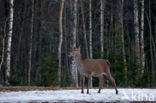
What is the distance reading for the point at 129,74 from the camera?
81.6 ft

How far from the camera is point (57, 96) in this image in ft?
43.3

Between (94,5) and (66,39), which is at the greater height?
(94,5)

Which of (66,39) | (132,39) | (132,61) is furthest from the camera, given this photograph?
(132,39)

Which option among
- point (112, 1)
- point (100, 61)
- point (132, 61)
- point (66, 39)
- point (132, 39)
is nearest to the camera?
point (100, 61)

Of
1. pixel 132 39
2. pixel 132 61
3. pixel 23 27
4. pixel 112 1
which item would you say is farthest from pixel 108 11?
pixel 132 61

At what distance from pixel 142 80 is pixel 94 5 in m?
16.0

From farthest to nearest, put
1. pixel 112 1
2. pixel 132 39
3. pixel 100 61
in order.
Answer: pixel 132 39 < pixel 112 1 < pixel 100 61

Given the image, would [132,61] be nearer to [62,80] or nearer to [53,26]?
[62,80]

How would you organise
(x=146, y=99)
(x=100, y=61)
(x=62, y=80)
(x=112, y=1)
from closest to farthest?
(x=146, y=99), (x=100, y=61), (x=62, y=80), (x=112, y=1)

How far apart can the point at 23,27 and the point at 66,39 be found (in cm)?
585

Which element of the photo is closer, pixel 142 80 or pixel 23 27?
pixel 142 80

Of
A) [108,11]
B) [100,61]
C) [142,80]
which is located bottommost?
[142,80]

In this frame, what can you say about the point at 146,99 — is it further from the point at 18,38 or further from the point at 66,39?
the point at 18,38

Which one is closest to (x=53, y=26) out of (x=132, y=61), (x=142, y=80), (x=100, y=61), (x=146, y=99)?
(x=132, y=61)
